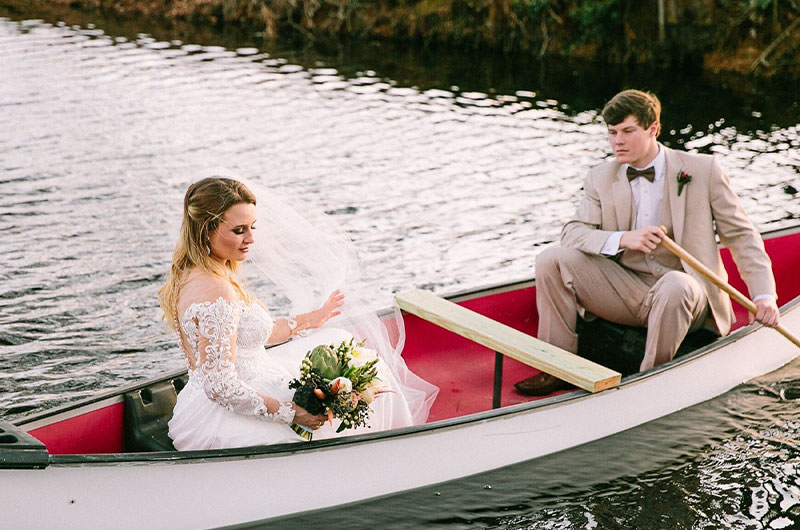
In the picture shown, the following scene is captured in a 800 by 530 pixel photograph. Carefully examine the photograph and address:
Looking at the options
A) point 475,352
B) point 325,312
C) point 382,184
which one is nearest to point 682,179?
point 475,352

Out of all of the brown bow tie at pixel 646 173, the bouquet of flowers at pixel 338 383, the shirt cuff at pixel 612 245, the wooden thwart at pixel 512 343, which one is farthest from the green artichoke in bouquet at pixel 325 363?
the brown bow tie at pixel 646 173

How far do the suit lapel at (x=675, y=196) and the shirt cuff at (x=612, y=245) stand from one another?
0.30 meters

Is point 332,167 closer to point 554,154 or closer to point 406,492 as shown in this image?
point 554,154

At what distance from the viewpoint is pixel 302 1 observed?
63.7 feet

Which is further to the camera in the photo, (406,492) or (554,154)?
(554,154)

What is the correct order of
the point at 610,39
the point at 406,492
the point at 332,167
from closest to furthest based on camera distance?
the point at 406,492, the point at 332,167, the point at 610,39

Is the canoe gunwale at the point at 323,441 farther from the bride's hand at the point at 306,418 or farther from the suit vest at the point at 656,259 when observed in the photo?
the suit vest at the point at 656,259

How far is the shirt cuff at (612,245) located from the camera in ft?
16.9

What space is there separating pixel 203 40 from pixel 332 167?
340 inches

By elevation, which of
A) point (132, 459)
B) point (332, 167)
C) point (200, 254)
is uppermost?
point (200, 254)

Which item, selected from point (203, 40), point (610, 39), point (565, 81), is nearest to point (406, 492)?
point (565, 81)

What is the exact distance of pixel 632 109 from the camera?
4988mm

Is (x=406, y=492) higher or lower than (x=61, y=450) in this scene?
lower

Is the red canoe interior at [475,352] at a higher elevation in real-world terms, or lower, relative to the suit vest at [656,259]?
lower
